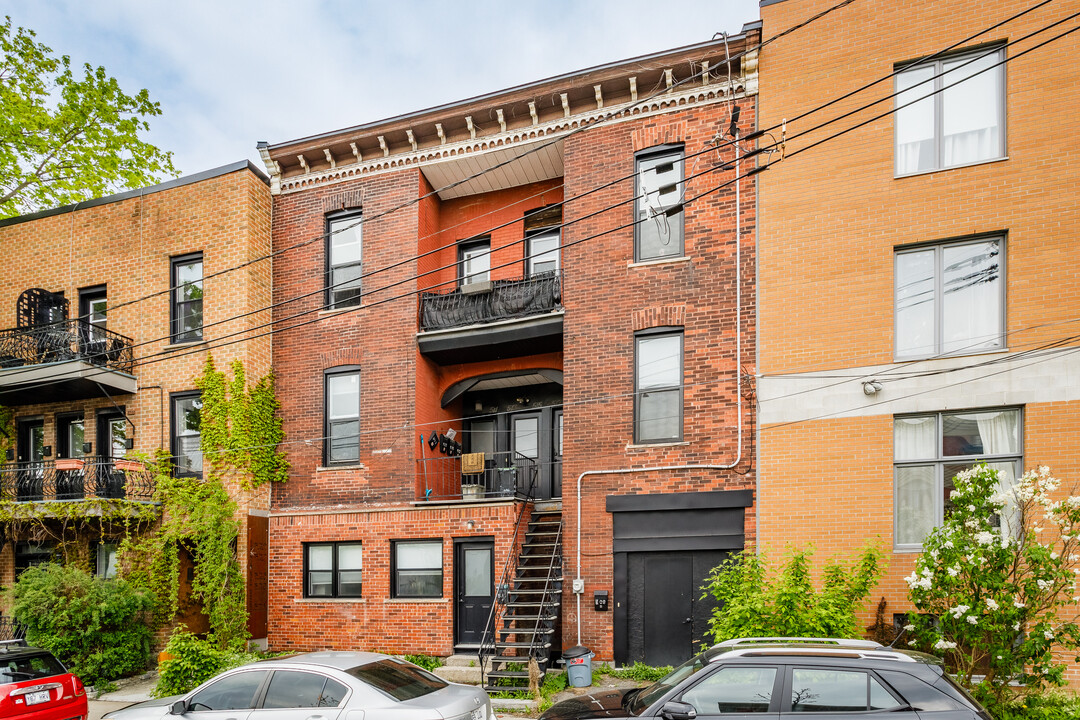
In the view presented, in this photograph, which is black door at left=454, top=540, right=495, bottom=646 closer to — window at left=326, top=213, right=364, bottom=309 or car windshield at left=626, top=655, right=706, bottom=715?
window at left=326, top=213, right=364, bottom=309

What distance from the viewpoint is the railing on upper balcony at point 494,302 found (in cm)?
1577

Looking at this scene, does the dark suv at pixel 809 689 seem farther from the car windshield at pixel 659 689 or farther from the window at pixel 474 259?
the window at pixel 474 259

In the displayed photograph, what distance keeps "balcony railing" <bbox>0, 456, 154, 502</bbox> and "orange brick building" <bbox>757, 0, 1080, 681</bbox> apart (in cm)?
1357

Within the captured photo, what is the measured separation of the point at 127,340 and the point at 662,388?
13077mm

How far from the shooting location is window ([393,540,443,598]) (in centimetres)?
1526

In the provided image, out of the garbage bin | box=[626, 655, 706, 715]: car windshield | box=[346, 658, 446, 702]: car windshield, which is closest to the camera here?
box=[626, 655, 706, 715]: car windshield

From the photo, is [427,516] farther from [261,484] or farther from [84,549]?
[84,549]

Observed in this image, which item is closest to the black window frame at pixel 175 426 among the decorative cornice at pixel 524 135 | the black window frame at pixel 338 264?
the black window frame at pixel 338 264

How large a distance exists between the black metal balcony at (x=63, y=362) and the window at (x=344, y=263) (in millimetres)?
5205

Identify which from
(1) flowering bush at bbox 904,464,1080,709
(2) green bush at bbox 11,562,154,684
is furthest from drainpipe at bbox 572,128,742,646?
(2) green bush at bbox 11,562,154,684

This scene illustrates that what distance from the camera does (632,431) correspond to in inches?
557

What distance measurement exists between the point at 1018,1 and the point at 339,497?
53.0 feet

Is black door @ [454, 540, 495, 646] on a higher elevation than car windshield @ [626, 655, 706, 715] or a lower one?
lower

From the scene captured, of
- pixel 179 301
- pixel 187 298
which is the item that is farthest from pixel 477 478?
pixel 179 301
